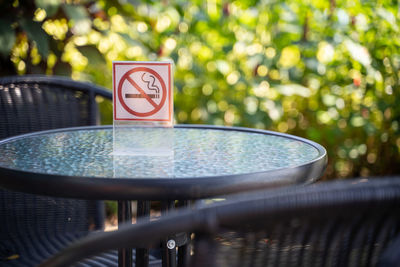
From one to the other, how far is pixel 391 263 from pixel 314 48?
2.39m

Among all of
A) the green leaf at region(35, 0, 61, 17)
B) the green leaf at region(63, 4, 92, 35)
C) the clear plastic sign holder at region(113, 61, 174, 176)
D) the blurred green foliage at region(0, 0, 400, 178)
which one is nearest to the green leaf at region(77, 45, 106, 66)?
the blurred green foliage at region(0, 0, 400, 178)

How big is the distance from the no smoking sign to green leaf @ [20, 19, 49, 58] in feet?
4.37

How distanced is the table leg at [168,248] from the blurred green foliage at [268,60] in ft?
5.29

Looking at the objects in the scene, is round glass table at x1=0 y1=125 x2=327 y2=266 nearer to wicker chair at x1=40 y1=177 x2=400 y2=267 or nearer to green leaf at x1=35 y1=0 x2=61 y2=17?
wicker chair at x1=40 y1=177 x2=400 y2=267

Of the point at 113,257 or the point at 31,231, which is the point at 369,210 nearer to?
the point at 113,257

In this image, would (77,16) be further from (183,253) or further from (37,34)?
(183,253)

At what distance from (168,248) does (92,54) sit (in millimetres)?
1706

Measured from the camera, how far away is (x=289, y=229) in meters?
0.55

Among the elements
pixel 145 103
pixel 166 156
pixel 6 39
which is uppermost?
pixel 6 39

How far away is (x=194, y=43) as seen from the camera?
3.03 metres

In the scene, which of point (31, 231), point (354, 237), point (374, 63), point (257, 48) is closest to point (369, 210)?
point (354, 237)

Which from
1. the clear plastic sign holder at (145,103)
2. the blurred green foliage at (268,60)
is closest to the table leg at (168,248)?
the clear plastic sign holder at (145,103)

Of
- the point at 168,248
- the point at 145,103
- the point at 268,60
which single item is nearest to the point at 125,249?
the point at 168,248

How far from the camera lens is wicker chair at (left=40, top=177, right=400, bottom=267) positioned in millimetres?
517
